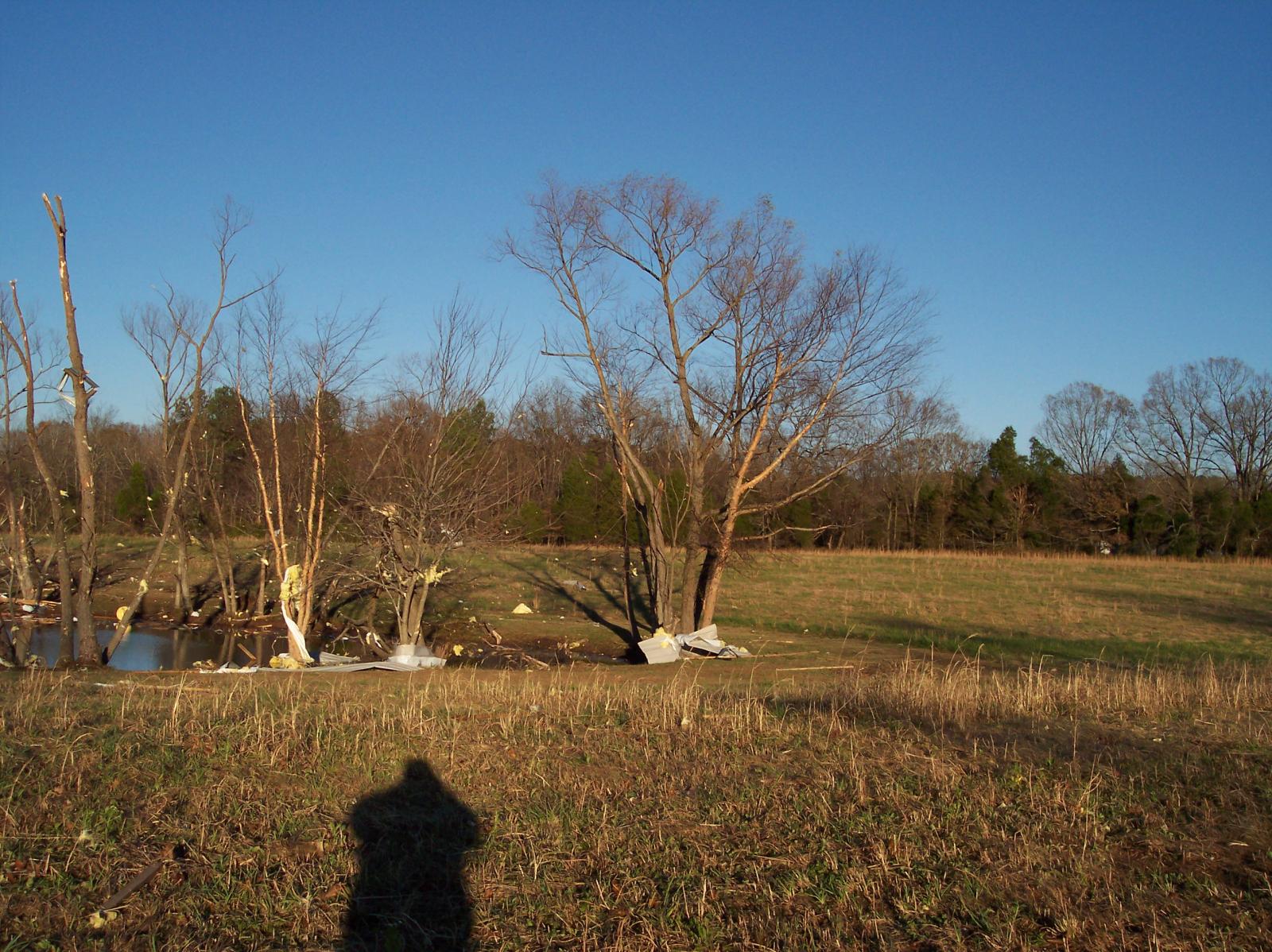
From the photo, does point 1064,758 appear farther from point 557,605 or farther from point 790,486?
point 557,605

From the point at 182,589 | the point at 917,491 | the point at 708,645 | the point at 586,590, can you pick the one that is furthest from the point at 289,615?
the point at 917,491

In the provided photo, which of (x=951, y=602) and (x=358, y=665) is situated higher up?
(x=951, y=602)

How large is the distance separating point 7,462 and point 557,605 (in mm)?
14979

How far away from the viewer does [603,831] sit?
586 cm

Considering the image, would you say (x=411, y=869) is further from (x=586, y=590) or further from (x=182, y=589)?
(x=586, y=590)

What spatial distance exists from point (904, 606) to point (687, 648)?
1124 centimetres

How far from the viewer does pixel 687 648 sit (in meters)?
19.1

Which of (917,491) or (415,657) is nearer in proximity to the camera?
(415,657)

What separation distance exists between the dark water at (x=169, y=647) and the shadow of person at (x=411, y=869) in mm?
14314

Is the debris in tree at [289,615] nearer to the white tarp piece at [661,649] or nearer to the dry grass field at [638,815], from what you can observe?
the dry grass field at [638,815]

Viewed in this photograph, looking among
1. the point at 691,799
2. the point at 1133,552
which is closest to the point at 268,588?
the point at 691,799

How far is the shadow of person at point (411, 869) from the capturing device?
471 cm

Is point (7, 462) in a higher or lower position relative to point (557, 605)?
higher

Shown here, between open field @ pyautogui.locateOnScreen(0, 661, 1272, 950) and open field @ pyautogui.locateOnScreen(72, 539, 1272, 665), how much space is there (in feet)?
23.8
